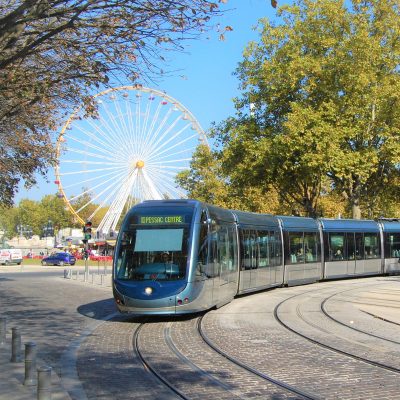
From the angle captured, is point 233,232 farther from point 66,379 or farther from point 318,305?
point 66,379

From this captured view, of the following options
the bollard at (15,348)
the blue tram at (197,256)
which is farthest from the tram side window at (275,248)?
the bollard at (15,348)

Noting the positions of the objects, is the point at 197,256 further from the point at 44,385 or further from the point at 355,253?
the point at 355,253

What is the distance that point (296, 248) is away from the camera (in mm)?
22281

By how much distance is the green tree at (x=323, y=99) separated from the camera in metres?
27.6

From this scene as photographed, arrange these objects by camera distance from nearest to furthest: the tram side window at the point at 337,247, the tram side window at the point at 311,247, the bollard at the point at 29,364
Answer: the bollard at the point at 29,364 → the tram side window at the point at 311,247 → the tram side window at the point at 337,247

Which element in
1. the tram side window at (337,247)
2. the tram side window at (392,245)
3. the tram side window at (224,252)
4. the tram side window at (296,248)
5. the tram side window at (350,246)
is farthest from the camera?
the tram side window at (392,245)

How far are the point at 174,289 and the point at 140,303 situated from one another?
80cm

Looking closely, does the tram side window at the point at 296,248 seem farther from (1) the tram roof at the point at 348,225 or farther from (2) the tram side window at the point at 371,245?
(2) the tram side window at the point at 371,245

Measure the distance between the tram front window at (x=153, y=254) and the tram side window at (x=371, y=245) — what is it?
15.8m

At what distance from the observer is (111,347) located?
32.8 ft

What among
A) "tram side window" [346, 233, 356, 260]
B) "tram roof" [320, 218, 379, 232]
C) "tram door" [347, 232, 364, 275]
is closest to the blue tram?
"tram roof" [320, 218, 379, 232]

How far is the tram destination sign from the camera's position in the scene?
1349 cm

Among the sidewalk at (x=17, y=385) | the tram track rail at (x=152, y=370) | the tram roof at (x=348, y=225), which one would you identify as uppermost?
the tram roof at (x=348, y=225)

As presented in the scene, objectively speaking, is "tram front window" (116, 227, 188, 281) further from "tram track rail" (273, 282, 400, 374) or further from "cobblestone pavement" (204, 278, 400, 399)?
"tram track rail" (273, 282, 400, 374)
